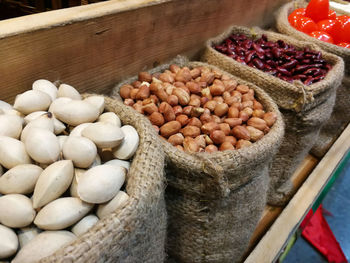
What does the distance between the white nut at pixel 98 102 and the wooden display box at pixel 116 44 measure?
0.15m

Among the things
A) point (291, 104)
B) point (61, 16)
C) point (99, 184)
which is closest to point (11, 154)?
point (99, 184)

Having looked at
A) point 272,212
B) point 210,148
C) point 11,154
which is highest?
point 11,154

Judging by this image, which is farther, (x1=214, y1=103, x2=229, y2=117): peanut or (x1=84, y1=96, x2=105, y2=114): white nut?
(x1=214, y1=103, x2=229, y2=117): peanut

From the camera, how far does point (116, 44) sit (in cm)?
81

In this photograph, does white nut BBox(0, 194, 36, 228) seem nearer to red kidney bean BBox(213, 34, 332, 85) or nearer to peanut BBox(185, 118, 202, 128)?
peanut BBox(185, 118, 202, 128)

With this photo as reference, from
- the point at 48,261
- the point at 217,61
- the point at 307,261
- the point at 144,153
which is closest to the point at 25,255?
the point at 48,261

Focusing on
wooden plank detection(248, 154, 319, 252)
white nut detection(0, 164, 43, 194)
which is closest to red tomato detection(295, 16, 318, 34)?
wooden plank detection(248, 154, 319, 252)

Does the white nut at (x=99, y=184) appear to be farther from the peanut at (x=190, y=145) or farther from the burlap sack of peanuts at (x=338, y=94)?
the burlap sack of peanuts at (x=338, y=94)

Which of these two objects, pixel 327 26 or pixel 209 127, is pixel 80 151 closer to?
pixel 209 127

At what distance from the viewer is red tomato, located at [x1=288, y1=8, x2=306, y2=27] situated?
1.44 metres

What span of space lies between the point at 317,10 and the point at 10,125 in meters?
1.44

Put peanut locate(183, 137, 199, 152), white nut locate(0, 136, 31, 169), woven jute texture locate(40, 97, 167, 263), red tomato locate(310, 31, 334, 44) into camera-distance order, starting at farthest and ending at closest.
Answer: red tomato locate(310, 31, 334, 44) → peanut locate(183, 137, 199, 152) → white nut locate(0, 136, 31, 169) → woven jute texture locate(40, 97, 167, 263)

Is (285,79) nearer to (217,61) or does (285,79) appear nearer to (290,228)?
(217,61)

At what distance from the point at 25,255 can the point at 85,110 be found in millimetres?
263
